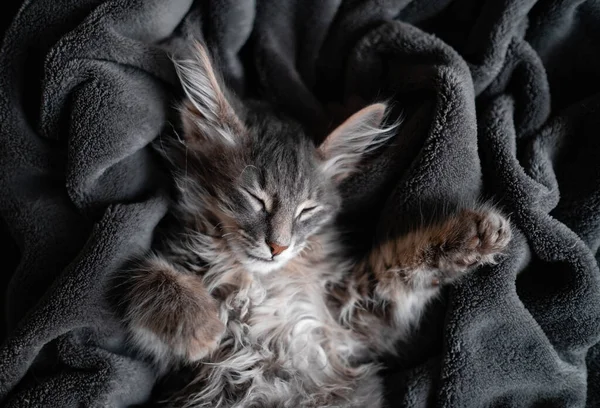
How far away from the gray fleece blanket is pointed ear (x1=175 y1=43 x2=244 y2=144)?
0.07 metres

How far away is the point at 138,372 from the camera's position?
1.27 m

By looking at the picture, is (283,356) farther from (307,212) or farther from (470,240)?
(470,240)

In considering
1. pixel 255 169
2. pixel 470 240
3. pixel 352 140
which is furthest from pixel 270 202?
pixel 470 240

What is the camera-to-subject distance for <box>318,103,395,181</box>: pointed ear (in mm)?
1261

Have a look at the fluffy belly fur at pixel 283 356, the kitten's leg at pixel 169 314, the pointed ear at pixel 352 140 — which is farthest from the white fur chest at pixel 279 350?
the pointed ear at pixel 352 140

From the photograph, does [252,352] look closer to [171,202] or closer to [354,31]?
[171,202]

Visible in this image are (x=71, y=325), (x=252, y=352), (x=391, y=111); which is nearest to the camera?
(x=71, y=325)

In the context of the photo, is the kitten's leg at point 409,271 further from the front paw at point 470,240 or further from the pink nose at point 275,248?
the pink nose at point 275,248

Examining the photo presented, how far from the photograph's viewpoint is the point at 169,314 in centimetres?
117

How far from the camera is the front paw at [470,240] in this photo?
1.10m

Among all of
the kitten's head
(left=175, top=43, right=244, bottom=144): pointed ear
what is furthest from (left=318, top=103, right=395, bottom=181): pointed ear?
(left=175, top=43, right=244, bottom=144): pointed ear

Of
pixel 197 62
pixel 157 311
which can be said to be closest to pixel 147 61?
pixel 197 62

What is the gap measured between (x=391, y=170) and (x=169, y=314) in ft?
2.24

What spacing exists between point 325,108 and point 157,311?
75 cm
